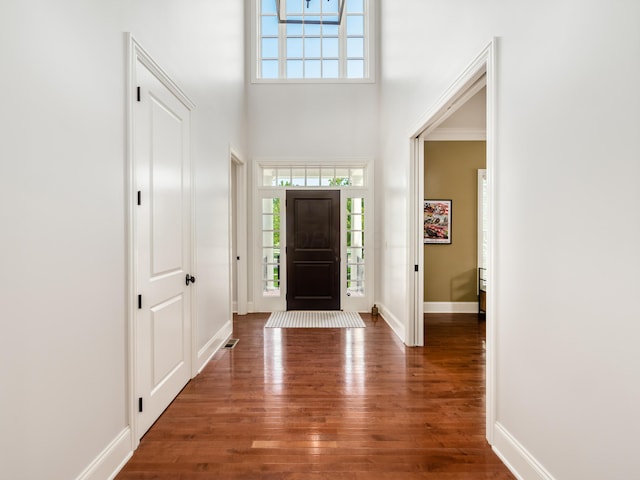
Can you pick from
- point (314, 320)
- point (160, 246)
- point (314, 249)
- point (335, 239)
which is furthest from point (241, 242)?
point (160, 246)

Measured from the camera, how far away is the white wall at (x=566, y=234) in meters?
1.19

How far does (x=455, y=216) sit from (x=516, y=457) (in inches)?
157

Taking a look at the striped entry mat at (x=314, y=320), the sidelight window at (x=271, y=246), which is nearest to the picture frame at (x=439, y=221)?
the striped entry mat at (x=314, y=320)

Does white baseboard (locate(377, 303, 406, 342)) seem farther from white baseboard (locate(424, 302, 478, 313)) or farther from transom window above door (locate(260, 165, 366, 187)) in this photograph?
transom window above door (locate(260, 165, 366, 187))

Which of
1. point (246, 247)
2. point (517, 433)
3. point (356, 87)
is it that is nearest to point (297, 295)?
point (246, 247)

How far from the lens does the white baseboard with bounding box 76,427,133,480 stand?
5.39 ft

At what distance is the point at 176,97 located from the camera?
274 centimetres

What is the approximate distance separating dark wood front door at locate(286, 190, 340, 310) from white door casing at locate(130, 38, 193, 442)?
8.71 feet

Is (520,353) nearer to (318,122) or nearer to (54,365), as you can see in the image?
(54,365)

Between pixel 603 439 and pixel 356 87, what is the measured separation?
17.2ft

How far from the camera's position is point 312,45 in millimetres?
5715

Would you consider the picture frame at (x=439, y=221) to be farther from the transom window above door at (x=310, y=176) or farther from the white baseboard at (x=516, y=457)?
the white baseboard at (x=516, y=457)

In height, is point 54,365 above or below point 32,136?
below

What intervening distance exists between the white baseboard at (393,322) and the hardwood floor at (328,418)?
1.03 ft
